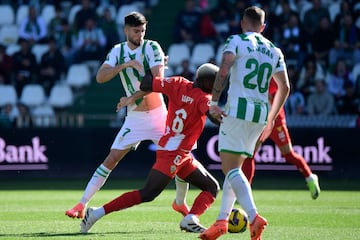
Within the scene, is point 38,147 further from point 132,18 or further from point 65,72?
point 132,18

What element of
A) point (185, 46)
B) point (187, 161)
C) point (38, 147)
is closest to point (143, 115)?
point (187, 161)

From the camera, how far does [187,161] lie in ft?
34.3

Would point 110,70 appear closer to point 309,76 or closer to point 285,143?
point 285,143

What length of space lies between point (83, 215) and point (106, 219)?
31.4 inches

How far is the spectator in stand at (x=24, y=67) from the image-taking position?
23.4 m

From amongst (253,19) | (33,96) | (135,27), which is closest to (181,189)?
(135,27)

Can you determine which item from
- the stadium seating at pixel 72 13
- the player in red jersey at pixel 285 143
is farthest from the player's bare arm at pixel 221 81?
the stadium seating at pixel 72 13

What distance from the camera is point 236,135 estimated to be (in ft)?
29.3

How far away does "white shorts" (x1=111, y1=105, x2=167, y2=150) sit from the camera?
11250 mm

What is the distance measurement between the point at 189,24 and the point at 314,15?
121 inches

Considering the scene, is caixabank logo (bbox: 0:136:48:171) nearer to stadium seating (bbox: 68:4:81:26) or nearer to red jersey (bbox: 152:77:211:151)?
stadium seating (bbox: 68:4:81:26)

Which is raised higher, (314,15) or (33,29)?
(314,15)

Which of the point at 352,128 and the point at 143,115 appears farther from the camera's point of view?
the point at 352,128

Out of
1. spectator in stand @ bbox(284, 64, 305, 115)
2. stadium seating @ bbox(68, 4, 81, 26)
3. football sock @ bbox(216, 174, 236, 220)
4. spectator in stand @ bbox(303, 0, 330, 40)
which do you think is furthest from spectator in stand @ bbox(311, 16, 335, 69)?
football sock @ bbox(216, 174, 236, 220)
